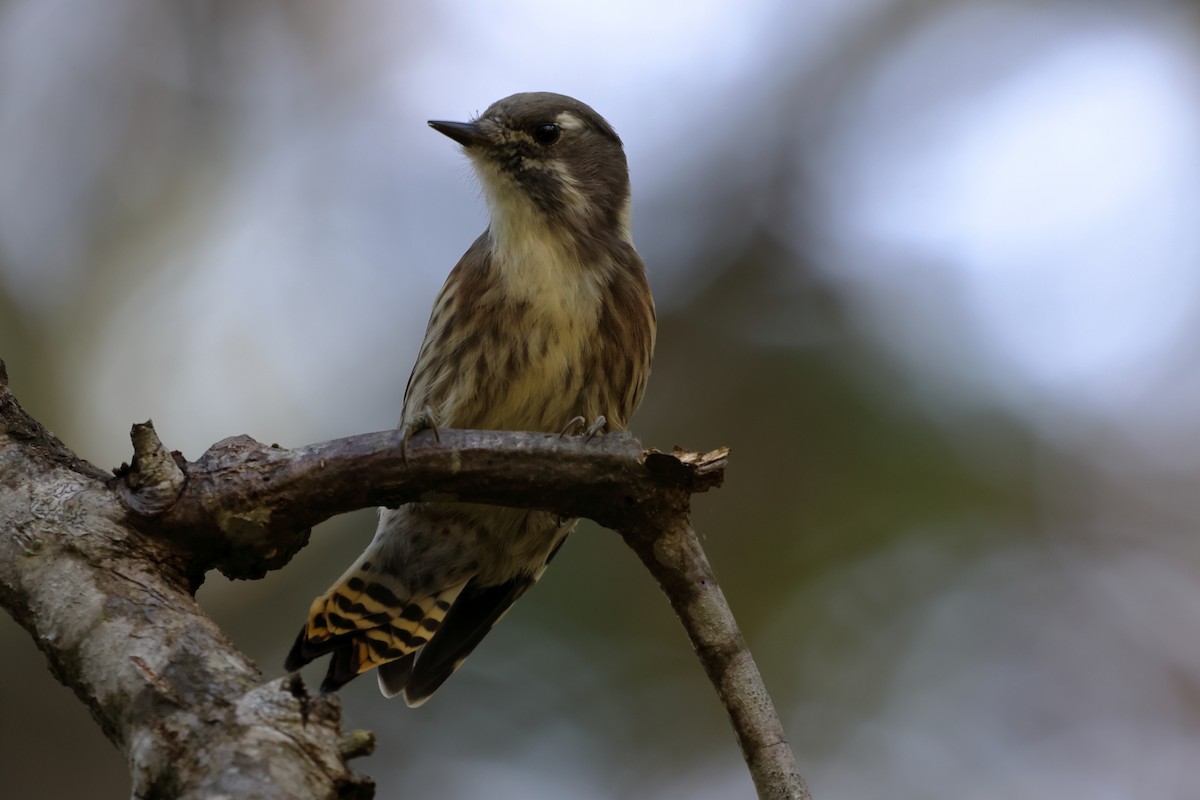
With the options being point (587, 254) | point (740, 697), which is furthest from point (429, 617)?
point (740, 697)

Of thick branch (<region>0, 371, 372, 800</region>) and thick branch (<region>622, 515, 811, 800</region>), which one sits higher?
thick branch (<region>622, 515, 811, 800</region>)

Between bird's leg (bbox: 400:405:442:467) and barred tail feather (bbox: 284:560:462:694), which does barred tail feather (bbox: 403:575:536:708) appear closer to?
barred tail feather (bbox: 284:560:462:694)

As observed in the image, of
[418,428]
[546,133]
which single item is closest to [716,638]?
[418,428]

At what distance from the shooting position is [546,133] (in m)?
3.10

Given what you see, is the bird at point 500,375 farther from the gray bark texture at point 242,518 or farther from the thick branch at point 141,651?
the thick branch at point 141,651

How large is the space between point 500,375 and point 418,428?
74cm

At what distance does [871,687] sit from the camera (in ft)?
14.1

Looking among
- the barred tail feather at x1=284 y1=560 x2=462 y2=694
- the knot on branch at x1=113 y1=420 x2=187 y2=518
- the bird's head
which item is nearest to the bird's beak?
the bird's head

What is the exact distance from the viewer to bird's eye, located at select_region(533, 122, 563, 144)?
3.10 m

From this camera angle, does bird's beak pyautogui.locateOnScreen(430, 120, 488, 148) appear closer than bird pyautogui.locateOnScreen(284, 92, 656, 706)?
No

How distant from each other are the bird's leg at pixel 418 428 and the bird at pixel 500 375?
22.1 inches

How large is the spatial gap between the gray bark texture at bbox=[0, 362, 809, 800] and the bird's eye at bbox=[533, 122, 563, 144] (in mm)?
1380

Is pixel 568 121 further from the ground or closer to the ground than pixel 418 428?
further from the ground

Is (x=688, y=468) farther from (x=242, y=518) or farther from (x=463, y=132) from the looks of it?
(x=463, y=132)
